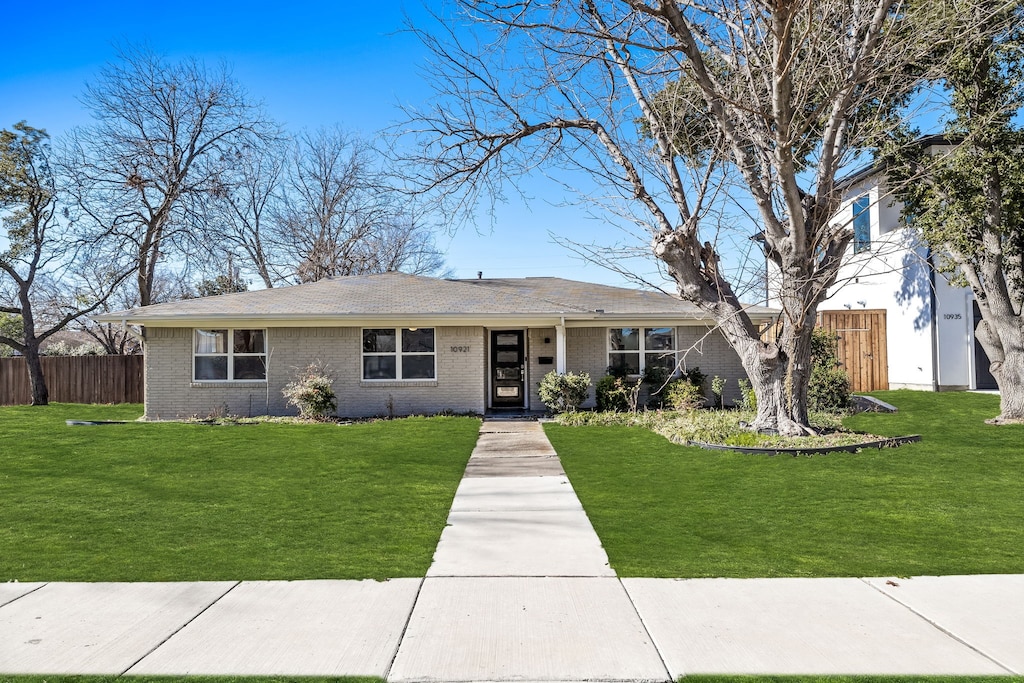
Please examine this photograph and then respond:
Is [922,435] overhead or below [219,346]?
below

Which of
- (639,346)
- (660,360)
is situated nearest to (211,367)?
(639,346)

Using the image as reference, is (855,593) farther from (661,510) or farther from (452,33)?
(452,33)

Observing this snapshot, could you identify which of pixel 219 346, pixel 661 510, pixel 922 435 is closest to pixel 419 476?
pixel 661 510

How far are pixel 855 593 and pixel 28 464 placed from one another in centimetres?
1078

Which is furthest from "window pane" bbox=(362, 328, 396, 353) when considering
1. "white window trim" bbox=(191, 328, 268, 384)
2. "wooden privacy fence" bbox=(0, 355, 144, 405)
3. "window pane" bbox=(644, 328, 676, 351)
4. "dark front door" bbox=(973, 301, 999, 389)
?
"dark front door" bbox=(973, 301, 999, 389)

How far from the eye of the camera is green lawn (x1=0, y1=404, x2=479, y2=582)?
5.17 meters

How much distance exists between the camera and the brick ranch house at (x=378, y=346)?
16688 mm

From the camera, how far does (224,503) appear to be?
733 centimetres

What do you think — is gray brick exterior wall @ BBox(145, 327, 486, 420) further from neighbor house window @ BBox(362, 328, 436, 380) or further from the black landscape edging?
the black landscape edging

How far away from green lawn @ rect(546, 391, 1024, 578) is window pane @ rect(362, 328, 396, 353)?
22.3ft

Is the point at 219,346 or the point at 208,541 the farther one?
the point at 219,346

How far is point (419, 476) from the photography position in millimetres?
8961

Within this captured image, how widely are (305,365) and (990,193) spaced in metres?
15.5

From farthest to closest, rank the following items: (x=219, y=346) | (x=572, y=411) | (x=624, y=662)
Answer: (x=219, y=346)
(x=572, y=411)
(x=624, y=662)
